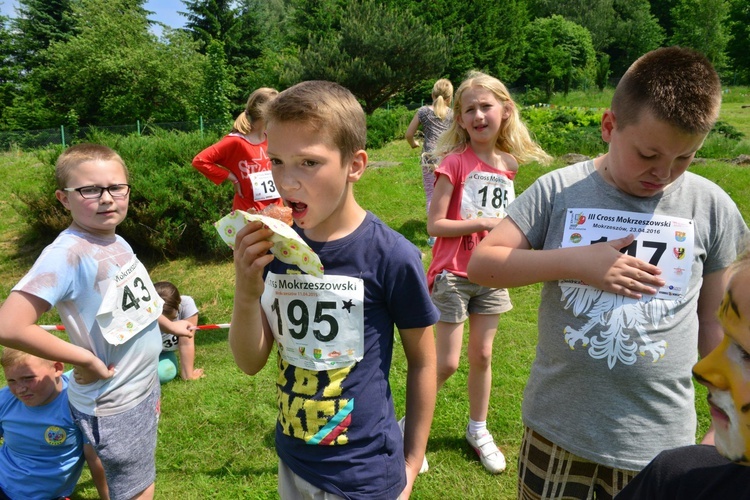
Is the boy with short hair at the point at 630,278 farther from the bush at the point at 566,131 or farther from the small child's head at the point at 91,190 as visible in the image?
the bush at the point at 566,131

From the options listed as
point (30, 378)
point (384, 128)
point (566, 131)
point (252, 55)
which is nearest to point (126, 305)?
point (30, 378)

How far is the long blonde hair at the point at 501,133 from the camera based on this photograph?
126 inches

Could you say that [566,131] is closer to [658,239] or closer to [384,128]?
[384,128]

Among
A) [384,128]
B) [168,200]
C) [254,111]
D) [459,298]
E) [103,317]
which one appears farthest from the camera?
[384,128]

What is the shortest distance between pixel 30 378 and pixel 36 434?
0.31 m

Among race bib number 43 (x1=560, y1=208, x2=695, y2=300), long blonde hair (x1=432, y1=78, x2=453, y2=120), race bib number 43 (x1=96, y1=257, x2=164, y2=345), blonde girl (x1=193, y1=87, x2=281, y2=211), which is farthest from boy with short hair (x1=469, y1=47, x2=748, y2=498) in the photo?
long blonde hair (x1=432, y1=78, x2=453, y2=120)

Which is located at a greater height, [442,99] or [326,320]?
[442,99]

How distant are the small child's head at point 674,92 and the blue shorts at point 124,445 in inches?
94.2

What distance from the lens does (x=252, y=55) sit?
41.2 metres

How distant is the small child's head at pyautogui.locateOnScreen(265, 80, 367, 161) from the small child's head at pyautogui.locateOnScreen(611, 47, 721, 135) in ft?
2.73

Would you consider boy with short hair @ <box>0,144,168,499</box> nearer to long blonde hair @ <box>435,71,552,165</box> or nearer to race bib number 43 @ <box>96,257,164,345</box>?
race bib number 43 @ <box>96,257,164,345</box>

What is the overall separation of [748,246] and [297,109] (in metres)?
1.17

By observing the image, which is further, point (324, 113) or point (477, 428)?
point (477, 428)

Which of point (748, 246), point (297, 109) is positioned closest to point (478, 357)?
point (297, 109)
